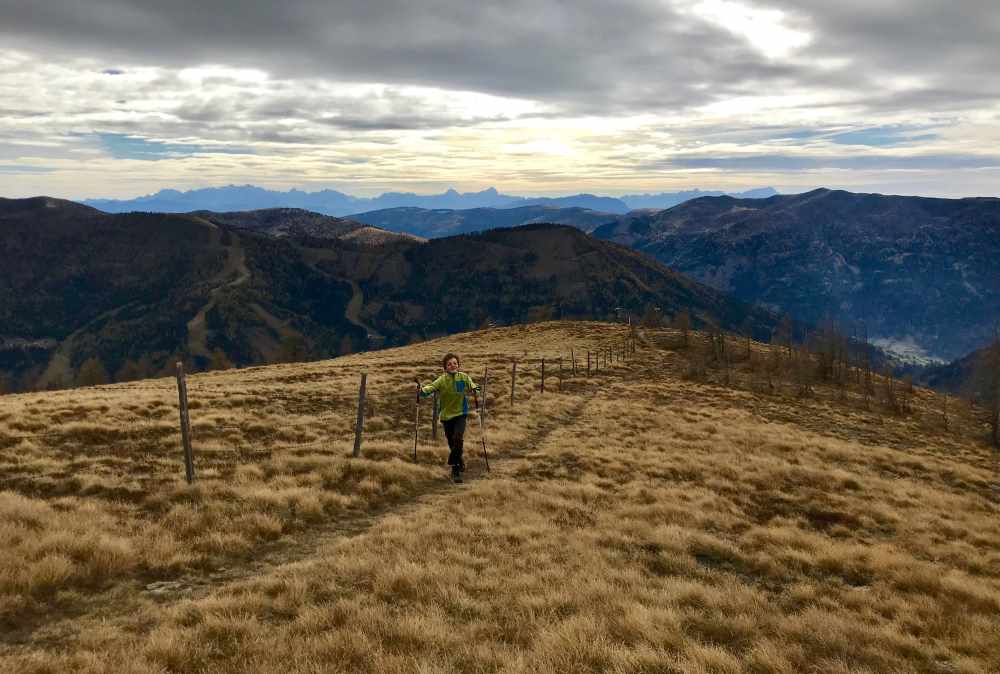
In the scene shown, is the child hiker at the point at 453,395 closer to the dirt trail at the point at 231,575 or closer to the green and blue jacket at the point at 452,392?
the green and blue jacket at the point at 452,392

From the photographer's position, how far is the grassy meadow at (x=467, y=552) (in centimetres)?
674

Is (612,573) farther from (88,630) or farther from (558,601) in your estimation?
(88,630)

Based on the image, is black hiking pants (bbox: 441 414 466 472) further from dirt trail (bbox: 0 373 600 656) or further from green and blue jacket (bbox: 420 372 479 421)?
dirt trail (bbox: 0 373 600 656)

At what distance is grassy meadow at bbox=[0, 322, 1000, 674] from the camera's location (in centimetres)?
674

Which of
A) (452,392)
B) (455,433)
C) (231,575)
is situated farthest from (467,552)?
(452,392)

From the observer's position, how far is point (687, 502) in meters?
14.9

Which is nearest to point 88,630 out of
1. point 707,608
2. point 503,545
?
point 503,545

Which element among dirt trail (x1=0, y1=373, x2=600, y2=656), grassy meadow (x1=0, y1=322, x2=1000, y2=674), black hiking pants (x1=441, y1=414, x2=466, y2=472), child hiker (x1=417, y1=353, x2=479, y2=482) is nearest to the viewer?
grassy meadow (x1=0, y1=322, x2=1000, y2=674)

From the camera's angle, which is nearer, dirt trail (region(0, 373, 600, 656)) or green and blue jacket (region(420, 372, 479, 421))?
dirt trail (region(0, 373, 600, 656))

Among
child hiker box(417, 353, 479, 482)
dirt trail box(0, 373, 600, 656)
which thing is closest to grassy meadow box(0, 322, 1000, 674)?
dirt trail box(0, 373, 600, 656)

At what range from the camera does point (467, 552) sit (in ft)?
33.1

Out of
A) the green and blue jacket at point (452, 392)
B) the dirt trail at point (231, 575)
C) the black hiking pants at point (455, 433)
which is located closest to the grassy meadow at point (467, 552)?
the dirt trail at point (231, 575)

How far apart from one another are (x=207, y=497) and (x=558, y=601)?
8.33 m

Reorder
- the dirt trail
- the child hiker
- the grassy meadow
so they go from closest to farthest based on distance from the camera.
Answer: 1. the grassy meadow
2. the dirt trail
3. the child hiker
